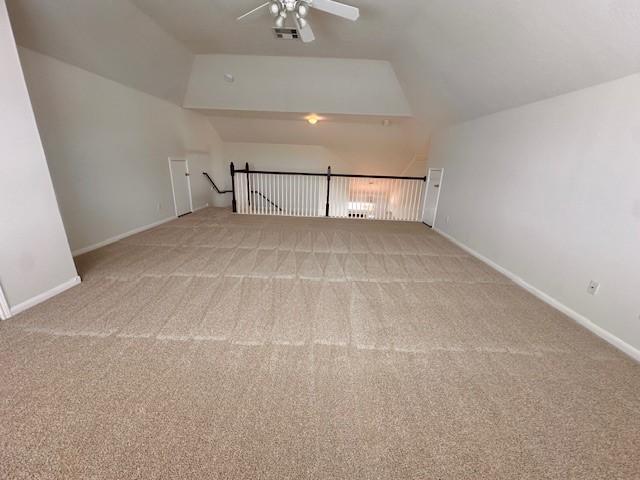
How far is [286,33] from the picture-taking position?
11.4ft

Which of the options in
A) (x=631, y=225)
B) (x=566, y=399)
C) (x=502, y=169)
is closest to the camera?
(x=566, y=399)

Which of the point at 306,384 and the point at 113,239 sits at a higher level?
the point at 113,239

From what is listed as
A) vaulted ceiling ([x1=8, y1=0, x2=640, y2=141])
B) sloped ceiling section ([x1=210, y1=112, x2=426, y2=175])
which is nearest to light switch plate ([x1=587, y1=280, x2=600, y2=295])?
vaulted ceiling ([x1=8, y1=0, x2=640, y2=141])

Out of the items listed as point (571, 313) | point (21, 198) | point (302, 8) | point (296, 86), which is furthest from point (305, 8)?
point (571, 313)

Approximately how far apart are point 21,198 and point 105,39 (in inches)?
92.7

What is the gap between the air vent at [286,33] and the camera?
3379 millimetres

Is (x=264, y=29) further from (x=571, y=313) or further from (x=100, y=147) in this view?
(x=571, y=313)

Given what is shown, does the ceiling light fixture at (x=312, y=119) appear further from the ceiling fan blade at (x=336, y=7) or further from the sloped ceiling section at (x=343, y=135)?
the ceiling fan blade at (x=336, y=7)

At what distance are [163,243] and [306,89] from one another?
3765mm

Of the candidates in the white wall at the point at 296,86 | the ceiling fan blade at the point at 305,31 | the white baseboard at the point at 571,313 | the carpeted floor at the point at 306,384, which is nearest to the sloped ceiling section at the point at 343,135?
the white wall at the point at 296,86

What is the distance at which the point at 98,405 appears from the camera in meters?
1.33

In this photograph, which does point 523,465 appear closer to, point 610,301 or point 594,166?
point 610,301

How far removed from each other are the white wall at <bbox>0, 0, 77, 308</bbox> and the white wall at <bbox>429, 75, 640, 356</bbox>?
4650 millimetres

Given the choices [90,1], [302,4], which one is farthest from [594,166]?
[90,1]
